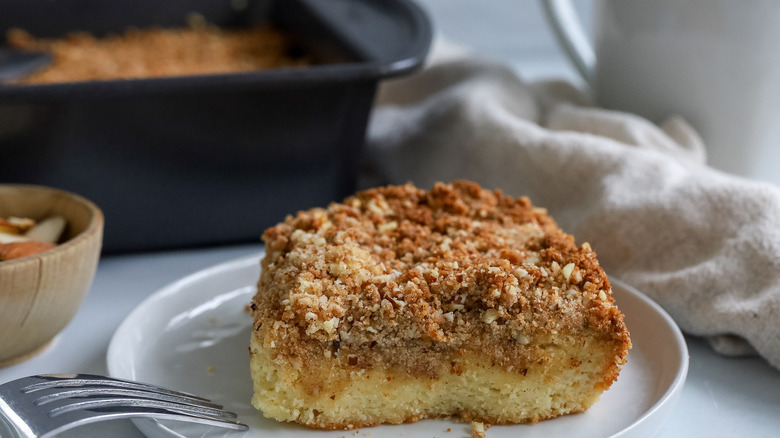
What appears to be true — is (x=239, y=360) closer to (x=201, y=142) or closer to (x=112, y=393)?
(x=112, y=393)

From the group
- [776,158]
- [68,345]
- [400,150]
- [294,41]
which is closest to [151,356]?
[68,345]

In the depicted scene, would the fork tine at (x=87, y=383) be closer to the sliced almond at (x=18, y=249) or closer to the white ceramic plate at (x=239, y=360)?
the white ceramic plate at (x=239, y=360)

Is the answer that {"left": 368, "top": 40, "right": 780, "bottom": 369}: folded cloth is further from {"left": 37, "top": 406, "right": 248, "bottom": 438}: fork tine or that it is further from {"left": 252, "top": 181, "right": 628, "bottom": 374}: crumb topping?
{"left": 37, "top": 406, "right": 248, "bottom": 438}: fork tine

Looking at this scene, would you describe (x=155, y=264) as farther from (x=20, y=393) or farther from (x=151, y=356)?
(x=20, y=393)

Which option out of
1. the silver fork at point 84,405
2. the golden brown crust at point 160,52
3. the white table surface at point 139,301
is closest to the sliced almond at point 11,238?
the white table surface at point 139,301

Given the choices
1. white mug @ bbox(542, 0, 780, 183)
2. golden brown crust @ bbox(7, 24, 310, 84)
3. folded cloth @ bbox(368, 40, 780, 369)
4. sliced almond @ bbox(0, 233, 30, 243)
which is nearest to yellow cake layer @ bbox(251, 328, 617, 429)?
folded cloth @ bbox(368, 40, 780, 369)

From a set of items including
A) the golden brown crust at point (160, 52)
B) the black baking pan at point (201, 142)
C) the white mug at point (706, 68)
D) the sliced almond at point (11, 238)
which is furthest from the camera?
the golden brown crust at point (160, 52)
